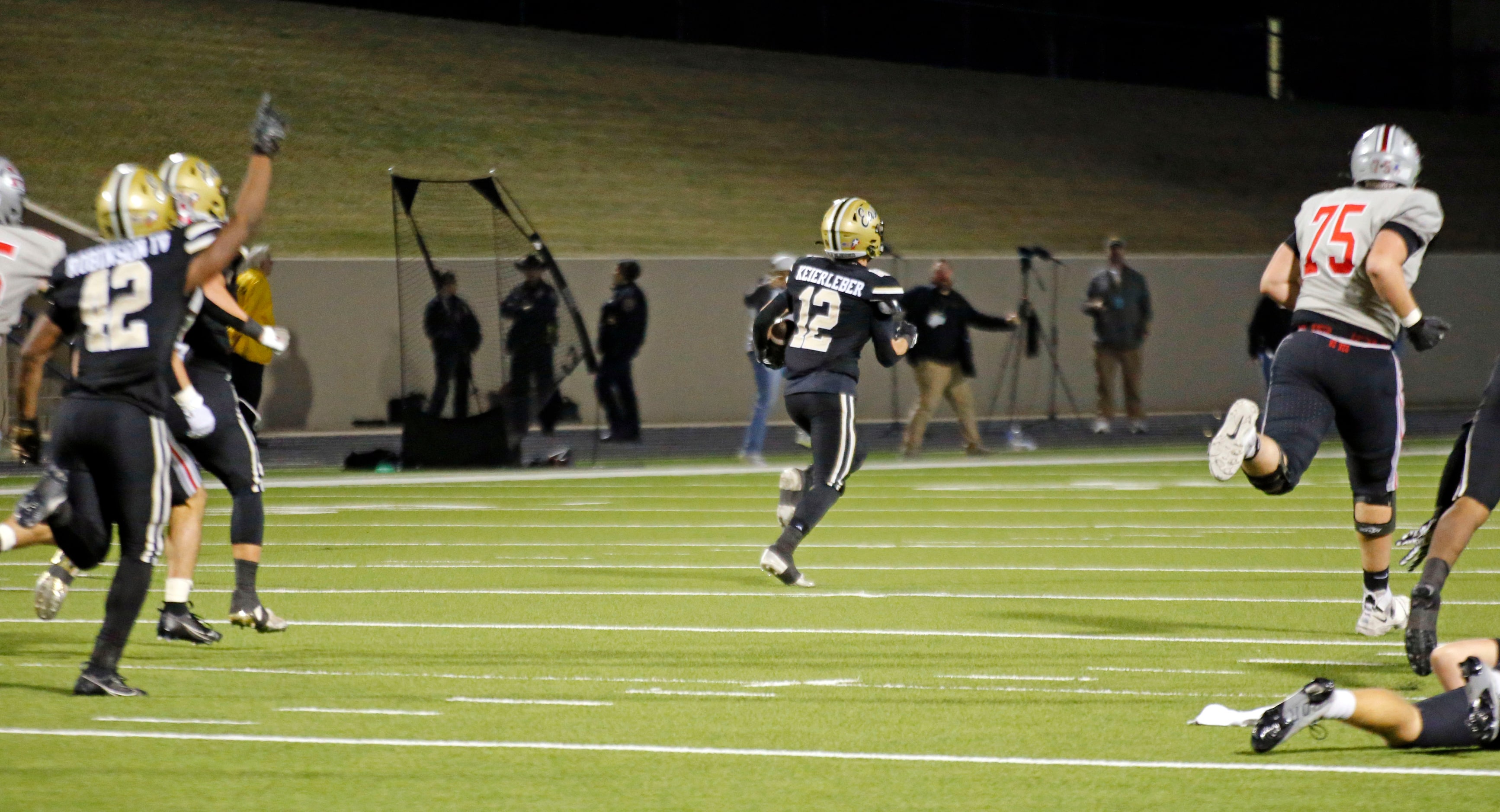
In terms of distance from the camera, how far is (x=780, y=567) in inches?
379

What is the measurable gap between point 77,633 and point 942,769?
456cm

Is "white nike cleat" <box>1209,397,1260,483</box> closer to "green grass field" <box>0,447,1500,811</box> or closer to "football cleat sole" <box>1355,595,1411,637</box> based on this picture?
"green grass field" <box>0,447,1500,811</box>

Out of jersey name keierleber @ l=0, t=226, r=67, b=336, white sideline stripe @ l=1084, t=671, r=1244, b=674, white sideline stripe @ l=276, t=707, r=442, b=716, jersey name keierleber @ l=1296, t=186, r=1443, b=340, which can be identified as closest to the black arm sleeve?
jersey name keierleber @ l=1296, t=186, r=1443, b=340

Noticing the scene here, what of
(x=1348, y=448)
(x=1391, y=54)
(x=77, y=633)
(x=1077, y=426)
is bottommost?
(x=1077, y=426)

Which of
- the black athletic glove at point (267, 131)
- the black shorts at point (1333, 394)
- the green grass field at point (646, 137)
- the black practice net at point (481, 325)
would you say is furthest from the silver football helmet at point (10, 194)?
the green grass field at point (646, 137)

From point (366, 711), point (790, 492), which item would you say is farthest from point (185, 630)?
point (790, 492)

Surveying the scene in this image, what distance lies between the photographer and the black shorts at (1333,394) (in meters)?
7.59

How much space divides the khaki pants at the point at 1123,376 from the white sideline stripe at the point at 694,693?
59.4 feet

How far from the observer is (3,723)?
20.5ft

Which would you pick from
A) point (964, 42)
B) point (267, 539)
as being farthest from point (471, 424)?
point (964, 42)

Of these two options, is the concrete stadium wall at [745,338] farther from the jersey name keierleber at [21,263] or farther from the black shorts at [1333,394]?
the black shorts at [1333,394]

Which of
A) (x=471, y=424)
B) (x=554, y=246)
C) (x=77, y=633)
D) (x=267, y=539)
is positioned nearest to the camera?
(x=77, y=633)

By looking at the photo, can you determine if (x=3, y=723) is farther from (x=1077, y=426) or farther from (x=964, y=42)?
(x=964, y=42)

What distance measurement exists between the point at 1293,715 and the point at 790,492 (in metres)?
5.20
